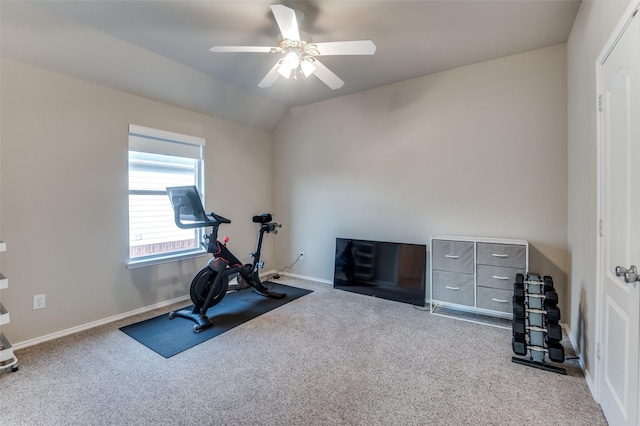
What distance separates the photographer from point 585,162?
210cm

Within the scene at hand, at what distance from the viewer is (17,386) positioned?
1.95 m

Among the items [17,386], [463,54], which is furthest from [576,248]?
[17,386]

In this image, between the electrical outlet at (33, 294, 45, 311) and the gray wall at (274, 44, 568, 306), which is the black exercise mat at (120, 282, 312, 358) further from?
the gray wall at (274, 44, 568, 306)

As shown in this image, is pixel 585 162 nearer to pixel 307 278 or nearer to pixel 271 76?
pixel 271 76

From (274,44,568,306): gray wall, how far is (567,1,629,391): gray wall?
255 mm

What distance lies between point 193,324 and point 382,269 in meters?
2.27

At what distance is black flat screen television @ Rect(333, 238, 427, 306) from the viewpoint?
11.5 feet

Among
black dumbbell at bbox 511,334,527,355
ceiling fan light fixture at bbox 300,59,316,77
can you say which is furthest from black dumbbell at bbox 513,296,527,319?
ceiling fan light fixture at bbox 300,59,316,77

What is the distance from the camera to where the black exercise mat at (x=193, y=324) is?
254 cm

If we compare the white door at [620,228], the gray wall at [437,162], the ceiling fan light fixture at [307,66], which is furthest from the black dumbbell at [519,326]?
the ceiling fan light fixture at [307,66]

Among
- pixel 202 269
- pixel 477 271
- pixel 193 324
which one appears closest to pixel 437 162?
pixel 477 271

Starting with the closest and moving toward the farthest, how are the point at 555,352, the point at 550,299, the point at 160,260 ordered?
the point at 555,352
the point at 550,299
the point at 160,260

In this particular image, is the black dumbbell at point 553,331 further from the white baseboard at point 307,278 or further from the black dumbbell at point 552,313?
the white baseboard at point 307,278

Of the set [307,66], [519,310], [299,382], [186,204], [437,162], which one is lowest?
[299,382]
